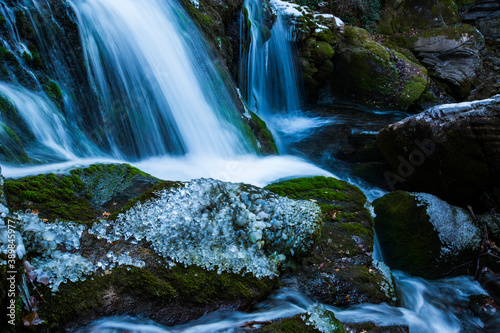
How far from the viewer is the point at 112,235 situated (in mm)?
2430

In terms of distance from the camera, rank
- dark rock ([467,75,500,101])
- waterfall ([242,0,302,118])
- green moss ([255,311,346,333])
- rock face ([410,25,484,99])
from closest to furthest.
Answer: green moss ([255,311,346,333]) < dark rock ([467,75,500,101]) < waterfall ([242,0,302,118]) < rock face ([410,25,484,99])

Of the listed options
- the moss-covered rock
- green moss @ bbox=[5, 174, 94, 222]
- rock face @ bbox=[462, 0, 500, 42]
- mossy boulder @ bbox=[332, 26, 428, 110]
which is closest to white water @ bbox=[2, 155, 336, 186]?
green moss @ bbox=[5, 174, 94, 222]

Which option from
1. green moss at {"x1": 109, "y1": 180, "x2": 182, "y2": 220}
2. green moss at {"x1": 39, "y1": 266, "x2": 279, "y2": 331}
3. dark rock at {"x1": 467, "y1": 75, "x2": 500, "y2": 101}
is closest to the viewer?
green moss at {"x1": 39, "y1": 266, "x2": 279, "y2": 331}

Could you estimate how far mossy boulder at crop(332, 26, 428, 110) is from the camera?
38.7ft

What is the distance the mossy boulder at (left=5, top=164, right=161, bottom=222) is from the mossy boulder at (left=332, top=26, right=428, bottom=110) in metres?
9.81

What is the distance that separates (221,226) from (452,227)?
367 cm

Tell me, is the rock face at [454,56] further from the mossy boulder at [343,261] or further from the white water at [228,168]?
the mossy boulder at [343,261]

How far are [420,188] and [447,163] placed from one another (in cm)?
78

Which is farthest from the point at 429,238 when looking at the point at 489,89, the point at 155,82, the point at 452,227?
the point at 489,89

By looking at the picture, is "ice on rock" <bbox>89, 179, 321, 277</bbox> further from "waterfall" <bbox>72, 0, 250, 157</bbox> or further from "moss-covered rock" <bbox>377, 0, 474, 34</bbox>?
"moss-covered rock" <bbox>377, 0, 474, 34</bbox>

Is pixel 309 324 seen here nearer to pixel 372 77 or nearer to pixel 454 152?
pixel 454 152

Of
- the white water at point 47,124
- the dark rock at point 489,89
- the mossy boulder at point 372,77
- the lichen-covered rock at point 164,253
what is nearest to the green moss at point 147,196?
the lichen-covered rock at point 164,253

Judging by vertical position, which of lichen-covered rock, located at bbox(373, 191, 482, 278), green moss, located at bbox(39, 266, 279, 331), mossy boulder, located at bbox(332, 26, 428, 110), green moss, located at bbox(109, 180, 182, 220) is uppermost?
mossy boulder, located at bbox(332, 26, 428, 110)

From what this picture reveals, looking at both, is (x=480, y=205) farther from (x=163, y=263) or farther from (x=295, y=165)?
(x=163, y=263)
